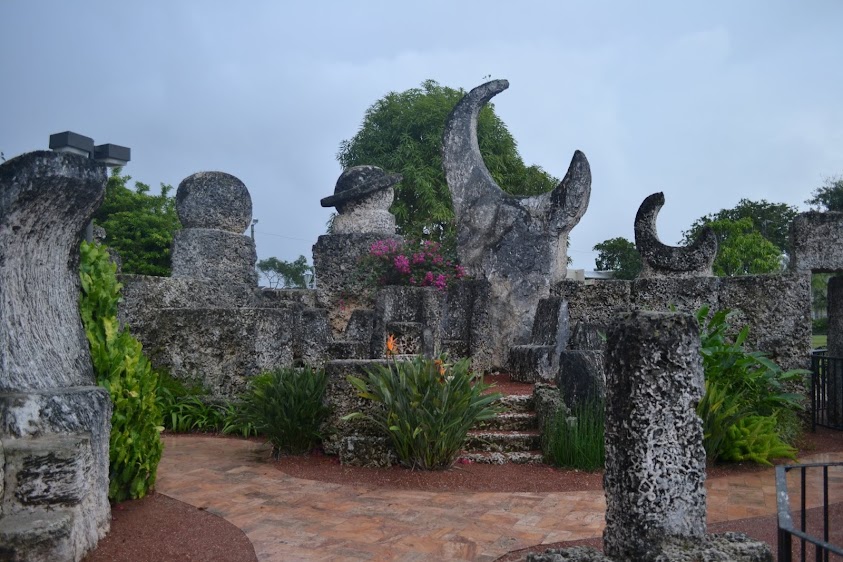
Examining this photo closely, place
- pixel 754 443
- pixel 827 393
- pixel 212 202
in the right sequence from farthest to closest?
pixel 212 202 → pixel 827 393 → pixel 754 443

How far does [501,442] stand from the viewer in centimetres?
686

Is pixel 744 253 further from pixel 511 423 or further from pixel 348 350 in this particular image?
pixel 511 423

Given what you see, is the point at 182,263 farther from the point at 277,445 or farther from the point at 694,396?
the point at 694,396

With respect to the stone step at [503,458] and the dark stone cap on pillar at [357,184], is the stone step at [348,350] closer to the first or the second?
the stone step at [503,458]

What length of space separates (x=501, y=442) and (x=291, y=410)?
6.18 feet

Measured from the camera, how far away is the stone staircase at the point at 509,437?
658 cm

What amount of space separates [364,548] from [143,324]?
523 cm

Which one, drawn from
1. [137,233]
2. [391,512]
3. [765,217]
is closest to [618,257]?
[765,217]

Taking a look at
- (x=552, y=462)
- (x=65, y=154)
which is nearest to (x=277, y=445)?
(x=552, y=462)

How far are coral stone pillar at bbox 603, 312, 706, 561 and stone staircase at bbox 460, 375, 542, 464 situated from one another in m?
3.18

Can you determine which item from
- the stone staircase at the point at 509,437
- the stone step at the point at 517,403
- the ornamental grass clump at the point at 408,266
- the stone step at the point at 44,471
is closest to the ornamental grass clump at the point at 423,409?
the stone staircase at the point at 509,437

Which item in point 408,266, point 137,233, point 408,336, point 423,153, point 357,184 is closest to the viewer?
point 408,336

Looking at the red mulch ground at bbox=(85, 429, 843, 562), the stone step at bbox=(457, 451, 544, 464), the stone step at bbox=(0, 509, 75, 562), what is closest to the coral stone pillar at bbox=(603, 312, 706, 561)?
the red mulch ground at bbox=(85, 429, 843, 562)

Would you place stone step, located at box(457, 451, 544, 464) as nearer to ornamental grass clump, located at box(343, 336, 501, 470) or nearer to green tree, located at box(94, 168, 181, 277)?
ornamental grass clump, located at box(343, 336, 501, 470)
